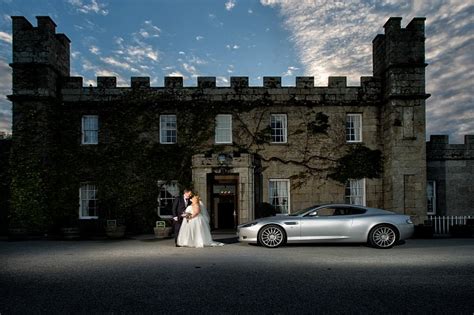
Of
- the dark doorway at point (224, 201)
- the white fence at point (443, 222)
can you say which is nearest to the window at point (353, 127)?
the white fence at point (443, 222)

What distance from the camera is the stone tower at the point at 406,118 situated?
16531 millimetres

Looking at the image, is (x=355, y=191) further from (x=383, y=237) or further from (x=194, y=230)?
(x=194, y=230)

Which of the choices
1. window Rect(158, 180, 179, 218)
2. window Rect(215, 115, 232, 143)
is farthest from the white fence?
window Rect(158, 180, 179, 218)

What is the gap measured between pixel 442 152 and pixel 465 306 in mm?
15624

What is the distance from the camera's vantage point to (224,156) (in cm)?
1683

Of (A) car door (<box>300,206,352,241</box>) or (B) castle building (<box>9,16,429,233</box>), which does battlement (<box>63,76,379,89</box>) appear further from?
(A) car door (<box>300,206,352,241</box>)

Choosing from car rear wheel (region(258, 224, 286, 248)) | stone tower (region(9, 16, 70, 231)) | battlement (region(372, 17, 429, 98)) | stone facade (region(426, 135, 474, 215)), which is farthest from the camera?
stone facade (region(426, 135, 474, 215))

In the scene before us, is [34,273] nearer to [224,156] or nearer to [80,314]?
[80,314]

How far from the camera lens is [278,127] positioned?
18.3m

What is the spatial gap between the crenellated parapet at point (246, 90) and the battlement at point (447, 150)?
12.9ft

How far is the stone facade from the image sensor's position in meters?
18.8

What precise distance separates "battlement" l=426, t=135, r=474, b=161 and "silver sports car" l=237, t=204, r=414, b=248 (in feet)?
29.0

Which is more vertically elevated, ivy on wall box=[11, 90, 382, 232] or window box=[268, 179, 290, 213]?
ivy on wall box=[11, 90, 382, 232]

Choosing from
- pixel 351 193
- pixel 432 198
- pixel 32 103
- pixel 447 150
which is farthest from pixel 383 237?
pixel 32 103
